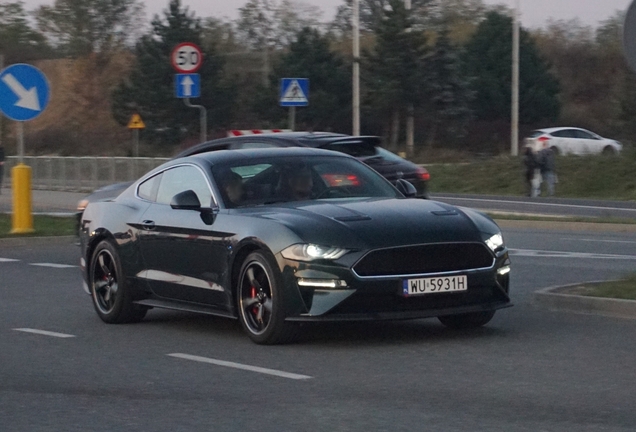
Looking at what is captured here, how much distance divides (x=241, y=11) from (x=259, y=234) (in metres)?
92.5

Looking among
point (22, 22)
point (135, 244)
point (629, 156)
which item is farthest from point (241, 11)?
point (135, 244)

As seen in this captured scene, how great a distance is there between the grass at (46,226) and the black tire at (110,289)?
9.21 m

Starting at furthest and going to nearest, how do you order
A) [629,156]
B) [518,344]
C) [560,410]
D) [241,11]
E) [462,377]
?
[241,11] < [629,156] < [518,344] < [462,377] < [560,410]

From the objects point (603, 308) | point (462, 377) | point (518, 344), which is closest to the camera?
point (462, 377)

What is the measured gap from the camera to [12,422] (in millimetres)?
7125

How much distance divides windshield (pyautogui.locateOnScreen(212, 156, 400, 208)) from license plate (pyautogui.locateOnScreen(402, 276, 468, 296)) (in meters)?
1.31

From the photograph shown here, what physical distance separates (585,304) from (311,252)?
2873 mm

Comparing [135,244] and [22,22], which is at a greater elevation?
[22,22]

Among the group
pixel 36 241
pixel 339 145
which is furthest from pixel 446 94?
pixel 339 145

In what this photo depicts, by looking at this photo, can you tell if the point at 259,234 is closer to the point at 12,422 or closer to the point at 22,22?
the point at 12,422

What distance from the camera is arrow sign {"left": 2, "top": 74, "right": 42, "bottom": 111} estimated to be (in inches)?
798

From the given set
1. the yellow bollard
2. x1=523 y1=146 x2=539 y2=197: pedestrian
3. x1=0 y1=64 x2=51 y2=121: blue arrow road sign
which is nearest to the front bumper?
x1=0 y1=64 x2=51 y2=121: blue arrow road sign

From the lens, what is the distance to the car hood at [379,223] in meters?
9.21

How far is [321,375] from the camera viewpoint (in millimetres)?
8344
